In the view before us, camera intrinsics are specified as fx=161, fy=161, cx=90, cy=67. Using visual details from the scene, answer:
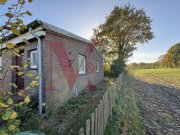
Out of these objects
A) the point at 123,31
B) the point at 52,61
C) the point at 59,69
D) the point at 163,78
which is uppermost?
the point at 123,31

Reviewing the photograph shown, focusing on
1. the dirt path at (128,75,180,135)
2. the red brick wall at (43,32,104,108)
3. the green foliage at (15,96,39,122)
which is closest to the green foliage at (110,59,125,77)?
the red brick wall at (43,32,104,108)

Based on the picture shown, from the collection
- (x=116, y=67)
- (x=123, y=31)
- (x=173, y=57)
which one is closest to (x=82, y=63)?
(x=116, y=67)

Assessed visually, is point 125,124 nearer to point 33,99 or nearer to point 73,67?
point 33,99

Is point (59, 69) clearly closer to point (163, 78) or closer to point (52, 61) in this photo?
point (52, 61)

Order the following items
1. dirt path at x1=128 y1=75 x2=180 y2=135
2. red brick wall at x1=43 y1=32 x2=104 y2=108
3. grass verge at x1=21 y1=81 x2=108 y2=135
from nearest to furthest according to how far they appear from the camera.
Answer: grass verge at x1=21 y1=81 x2=108 y2=135 → dirt path at x1=128 y1=75 x2=180 y2=135 → red brick wall at x1=43 y1=32 x2=104 y2=108

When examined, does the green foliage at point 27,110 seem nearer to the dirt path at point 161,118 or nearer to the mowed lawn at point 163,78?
the dirt path at point 161,118

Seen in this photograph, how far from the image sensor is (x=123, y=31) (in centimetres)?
2822

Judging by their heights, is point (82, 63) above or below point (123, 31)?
below

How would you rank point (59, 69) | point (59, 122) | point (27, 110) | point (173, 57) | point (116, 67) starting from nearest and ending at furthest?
point (59, 122) < point (27, 110) < point (59, 69) < point (116, 67) < point (173, 57)

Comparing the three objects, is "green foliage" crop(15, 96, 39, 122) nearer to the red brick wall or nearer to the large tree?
the red brick wall

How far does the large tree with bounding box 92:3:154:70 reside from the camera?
92.8ft

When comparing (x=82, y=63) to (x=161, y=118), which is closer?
(x=161, y=118)

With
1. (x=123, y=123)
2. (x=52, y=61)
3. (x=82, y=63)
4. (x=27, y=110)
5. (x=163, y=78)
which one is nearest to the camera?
(x=123, y=123)

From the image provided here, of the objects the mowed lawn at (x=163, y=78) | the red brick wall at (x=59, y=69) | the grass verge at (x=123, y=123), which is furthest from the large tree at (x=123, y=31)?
the grass verge at (x=123, y=123)
